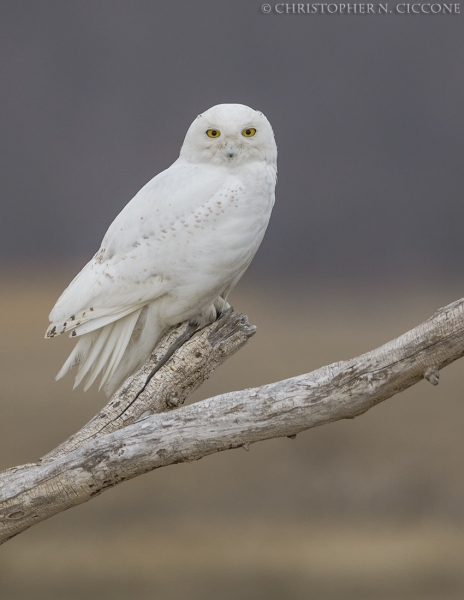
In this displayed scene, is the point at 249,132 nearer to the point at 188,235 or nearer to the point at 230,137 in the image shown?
the point at 230,137

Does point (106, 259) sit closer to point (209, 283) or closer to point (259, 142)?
point (209, 283)

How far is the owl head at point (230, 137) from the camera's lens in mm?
1991

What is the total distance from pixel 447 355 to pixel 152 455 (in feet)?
2.21

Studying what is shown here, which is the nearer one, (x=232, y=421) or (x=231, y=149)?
(x=232, y=421)

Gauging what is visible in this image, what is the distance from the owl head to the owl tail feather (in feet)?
1.55

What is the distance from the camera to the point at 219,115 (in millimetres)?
1990

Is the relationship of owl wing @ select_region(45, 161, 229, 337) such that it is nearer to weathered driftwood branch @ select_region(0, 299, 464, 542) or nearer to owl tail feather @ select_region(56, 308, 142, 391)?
owl tail feather @ select_region(56, 308, 142, 391)

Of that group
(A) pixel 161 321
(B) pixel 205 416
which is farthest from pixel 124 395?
(B) pixel 205 416

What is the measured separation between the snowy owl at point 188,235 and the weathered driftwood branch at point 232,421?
424 mm

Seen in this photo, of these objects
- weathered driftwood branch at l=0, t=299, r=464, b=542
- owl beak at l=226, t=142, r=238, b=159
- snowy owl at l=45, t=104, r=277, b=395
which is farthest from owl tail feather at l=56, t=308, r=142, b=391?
owl beak at l=226, t=142, r=238, b=159

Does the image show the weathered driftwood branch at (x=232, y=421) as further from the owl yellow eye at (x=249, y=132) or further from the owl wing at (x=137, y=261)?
the owl yellow eye at (x=249, y=132)

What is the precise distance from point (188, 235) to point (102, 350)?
449 millimetres

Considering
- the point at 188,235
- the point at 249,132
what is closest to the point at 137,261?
the point at 188,235

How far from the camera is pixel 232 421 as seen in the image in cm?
167
